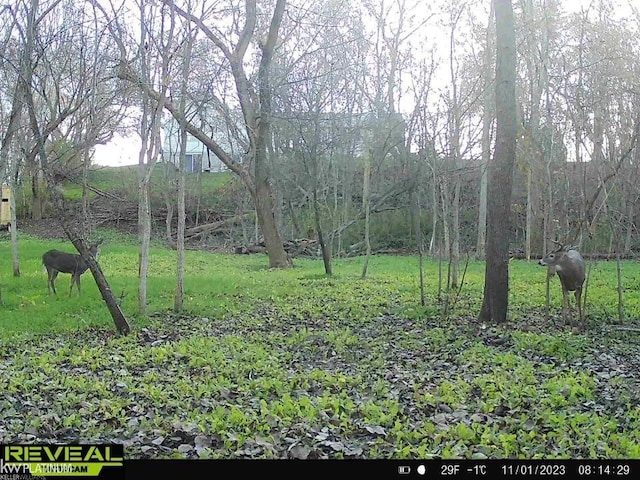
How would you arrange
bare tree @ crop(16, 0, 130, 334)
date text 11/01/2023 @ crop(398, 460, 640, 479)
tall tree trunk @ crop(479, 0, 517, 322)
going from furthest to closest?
tall tree trunk @ crop(479, 0, 517, 322) → bare tree @ crop(16, 0, 130, 334) → date text 11/01/2023 @ crop(398, 460, 640, 479)

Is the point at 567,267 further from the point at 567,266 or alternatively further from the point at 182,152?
the point at 182,152

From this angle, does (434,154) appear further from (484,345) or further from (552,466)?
(552,466)

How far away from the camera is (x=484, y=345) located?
7613mm

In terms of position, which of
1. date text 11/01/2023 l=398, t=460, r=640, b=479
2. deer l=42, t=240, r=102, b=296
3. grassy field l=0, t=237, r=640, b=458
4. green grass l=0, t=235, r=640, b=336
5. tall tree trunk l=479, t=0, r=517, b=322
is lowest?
grassy field l=0, t=237, r=640, b=458

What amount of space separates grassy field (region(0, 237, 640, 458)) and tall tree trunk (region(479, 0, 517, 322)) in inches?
17.9

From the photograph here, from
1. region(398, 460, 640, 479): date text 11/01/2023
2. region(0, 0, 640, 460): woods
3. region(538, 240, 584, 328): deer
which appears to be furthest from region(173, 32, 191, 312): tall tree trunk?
region(398, 460, 640, 479): date text 11/01/2023

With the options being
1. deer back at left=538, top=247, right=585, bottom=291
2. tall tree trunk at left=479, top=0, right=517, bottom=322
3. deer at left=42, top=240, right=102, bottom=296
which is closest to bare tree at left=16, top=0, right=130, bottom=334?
deer at left=42, top=240, right=102, bottom=296

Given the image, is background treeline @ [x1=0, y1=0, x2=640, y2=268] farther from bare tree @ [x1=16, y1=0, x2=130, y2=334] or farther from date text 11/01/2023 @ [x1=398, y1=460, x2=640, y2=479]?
date text 11/01/2023 @ [x1=398, y1=460, x2=640, y2=479]

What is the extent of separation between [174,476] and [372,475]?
92cm

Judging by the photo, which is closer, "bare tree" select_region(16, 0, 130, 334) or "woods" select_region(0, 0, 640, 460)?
"woods" select_region(0, 0, 640, 460)

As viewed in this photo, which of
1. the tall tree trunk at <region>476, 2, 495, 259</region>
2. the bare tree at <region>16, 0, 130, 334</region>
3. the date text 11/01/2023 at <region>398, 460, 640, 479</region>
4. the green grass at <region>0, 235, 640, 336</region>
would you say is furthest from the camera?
the tall tree trunk at <region>476, 2, 495, 259</region>

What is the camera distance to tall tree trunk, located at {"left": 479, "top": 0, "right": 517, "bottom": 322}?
867 cm

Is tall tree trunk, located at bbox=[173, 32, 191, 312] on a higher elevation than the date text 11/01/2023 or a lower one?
higher

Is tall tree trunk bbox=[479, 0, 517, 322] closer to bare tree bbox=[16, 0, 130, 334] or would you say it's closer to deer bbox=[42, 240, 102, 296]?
bare tree bbox=[16, 0, 130, 334]
